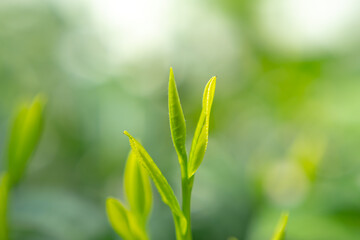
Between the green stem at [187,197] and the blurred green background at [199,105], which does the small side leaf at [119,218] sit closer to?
the green stem at [187,197]

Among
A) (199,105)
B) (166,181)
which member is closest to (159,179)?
(166,181)

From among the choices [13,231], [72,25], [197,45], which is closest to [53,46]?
[72,25]

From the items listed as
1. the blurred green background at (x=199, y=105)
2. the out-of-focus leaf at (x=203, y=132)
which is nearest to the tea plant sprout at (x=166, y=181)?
the out-of-focus leaf at (x=203, y=132)

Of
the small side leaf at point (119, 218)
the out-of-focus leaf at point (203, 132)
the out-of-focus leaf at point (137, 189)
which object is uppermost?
the out-of-focus leaf at point (203, 132)

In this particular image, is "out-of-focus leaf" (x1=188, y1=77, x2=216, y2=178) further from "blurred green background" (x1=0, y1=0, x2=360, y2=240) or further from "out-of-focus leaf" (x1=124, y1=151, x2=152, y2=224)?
"blurred green background" (x1=0, y1=0, x2=360, y2=240)

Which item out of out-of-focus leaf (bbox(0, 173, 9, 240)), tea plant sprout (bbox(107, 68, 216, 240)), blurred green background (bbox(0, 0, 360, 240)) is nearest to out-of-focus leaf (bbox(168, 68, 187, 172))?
tea plant sprout (bbox(107, 68, 216, 240))

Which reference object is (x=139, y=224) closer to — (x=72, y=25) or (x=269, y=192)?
(x=269, y=192)

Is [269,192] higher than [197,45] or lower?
lower
